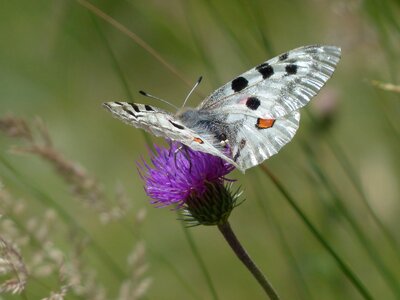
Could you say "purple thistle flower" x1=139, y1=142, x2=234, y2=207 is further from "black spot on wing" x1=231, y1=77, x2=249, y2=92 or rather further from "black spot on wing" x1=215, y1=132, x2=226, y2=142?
"black spot on wing" x1=231, y1=77, x2=249, y2=92

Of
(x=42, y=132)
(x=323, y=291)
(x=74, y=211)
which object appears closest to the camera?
(x=42, y=132)

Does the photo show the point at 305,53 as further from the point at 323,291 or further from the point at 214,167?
the point at 323,291

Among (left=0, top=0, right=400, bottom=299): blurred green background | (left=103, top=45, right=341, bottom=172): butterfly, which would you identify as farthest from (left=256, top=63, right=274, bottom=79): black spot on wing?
(left=0, top=0, right=400, bottom=299): blurred green background

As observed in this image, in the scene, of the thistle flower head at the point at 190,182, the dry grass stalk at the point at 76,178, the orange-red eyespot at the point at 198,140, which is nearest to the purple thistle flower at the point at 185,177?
the thistle flower head at the point at 190,182

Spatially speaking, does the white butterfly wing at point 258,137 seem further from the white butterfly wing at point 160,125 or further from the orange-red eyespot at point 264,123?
the white butterfly wing at point 160,125

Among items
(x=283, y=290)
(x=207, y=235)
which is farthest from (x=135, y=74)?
(x=283, y=290)
